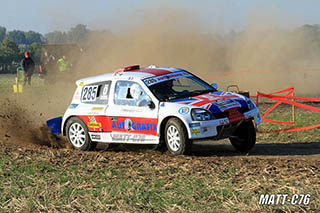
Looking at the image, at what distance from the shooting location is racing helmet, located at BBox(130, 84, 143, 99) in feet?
32.8

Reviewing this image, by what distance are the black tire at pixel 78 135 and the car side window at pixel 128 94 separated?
3.40 feet

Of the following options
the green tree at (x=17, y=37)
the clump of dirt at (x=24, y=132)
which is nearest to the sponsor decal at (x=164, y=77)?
the clump of dirt at (x=24, y=132)

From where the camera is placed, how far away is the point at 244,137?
33.2 ft

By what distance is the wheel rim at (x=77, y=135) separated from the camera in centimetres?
1089

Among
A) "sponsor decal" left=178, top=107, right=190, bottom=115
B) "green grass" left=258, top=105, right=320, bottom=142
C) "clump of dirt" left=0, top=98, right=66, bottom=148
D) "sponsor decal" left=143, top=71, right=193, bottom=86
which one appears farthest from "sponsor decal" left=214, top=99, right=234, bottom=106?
"clump of dirt" left=0, top=98, right=66, bottom=148

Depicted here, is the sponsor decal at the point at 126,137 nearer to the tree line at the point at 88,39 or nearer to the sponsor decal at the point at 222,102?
the sponsor decal at the point at 222,102

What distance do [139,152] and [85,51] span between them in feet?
86.7

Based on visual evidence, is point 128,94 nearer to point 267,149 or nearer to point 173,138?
point 173,138

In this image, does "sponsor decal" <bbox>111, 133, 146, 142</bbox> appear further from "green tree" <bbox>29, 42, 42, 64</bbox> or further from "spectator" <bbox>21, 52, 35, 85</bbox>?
"green tree" <bbox>29, 42, 42, 64</bbox>

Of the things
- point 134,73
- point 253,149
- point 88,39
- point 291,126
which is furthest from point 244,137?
point 88,39

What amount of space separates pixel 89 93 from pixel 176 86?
6.38 ft

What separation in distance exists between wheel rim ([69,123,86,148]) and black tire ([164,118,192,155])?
→ 2.26 m

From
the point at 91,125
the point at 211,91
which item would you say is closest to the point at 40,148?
the point at 91,125

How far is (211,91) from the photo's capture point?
405 inches
